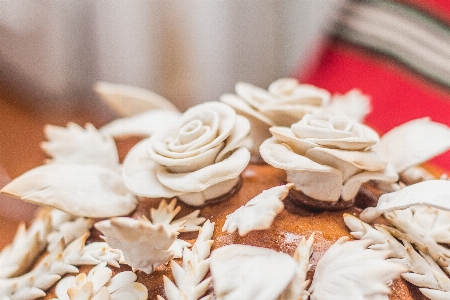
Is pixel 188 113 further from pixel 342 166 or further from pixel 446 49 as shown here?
pixel 446 49

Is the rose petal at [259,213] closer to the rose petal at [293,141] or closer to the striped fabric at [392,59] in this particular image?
the rose petal at [293,141]

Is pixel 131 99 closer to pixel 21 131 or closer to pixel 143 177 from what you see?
pixel 143 177

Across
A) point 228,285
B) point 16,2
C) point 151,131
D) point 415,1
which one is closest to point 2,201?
point 151,131

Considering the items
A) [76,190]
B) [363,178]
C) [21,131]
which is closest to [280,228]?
[363,178]

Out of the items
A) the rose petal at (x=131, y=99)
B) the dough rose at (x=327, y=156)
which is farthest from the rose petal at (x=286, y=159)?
the rose petal at (x=131, y=99)

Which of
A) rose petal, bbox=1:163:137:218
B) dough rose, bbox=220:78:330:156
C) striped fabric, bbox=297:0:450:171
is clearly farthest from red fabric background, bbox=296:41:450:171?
rose petal, bbox=1:163:137:218

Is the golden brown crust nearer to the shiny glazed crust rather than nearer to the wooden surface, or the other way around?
the shiny glazed crust
